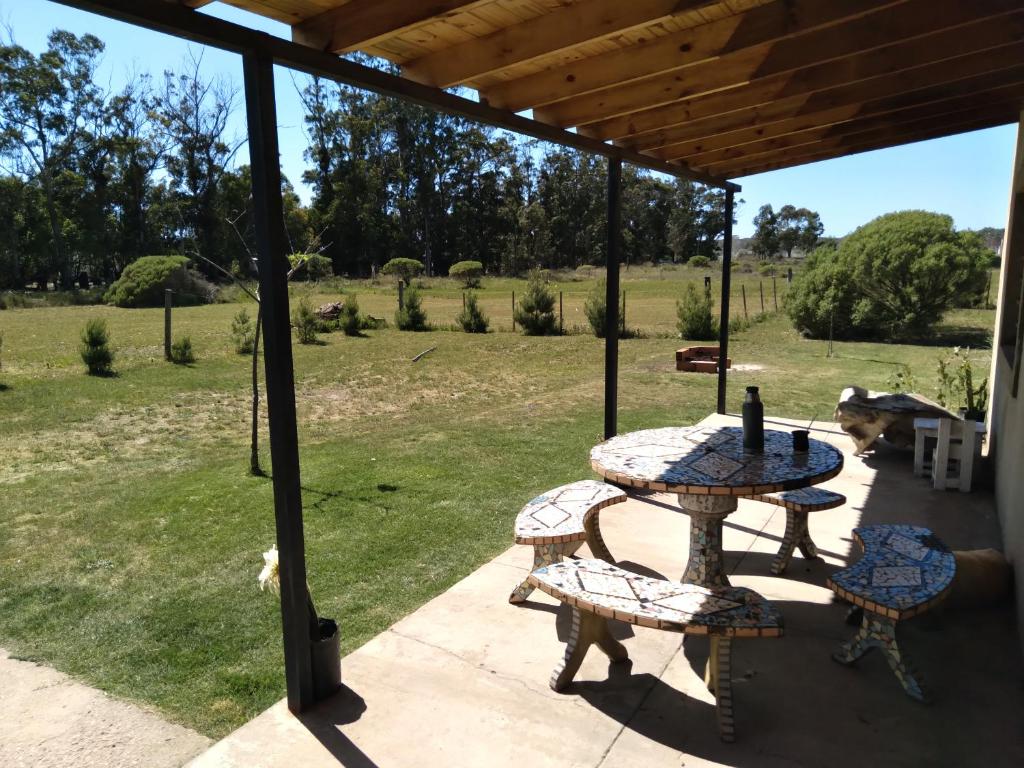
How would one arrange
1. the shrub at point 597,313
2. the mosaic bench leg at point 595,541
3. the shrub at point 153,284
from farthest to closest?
1. the shrub at point 153,284
2. the shrub at point 597,313
3. the mosaic bench leg at point 595,541

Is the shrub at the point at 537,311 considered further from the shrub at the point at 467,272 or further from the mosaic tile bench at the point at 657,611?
the shrub at the point at 467,272

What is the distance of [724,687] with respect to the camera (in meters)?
2.20

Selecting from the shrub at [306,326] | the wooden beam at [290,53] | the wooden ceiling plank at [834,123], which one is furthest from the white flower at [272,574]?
the shrub at [306,326]

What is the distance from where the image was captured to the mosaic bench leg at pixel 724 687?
7.12ft

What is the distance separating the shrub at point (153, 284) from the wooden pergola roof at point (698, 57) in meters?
19.7

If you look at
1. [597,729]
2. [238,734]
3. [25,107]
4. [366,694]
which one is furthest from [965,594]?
[25,107]

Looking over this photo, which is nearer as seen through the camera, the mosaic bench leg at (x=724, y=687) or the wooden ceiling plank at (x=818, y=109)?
the mosaic bench leg at (x=724, y=687)

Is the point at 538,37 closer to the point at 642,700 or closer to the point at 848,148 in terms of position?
the point at 642,700

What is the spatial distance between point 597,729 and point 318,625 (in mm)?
1031

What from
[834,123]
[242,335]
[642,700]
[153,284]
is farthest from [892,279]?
[153,284]

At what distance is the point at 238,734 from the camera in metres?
2.21

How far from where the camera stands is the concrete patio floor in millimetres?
2115

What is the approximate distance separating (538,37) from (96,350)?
9153mm

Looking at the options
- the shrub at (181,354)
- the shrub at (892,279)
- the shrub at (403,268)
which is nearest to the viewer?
the shrub at (181,354)
